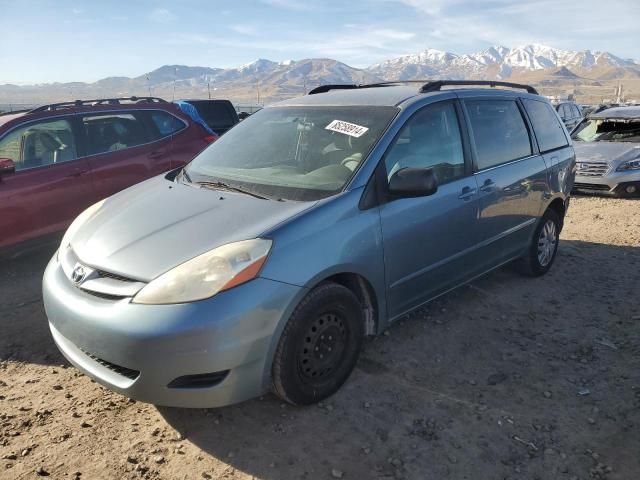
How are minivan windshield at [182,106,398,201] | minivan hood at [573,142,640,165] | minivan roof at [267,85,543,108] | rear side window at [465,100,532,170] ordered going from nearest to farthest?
minivan windshield at [182,106,398,201] → minivan roof at [267,85,543,108] → rear side window at [465,100,532,170] → minivan hood at [573,142,640,165]

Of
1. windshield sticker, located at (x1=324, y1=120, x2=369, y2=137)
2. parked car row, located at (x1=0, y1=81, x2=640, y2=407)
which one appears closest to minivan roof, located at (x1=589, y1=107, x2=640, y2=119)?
parked car row, located at (x1=0, y1=81, x2=640, y2=407)

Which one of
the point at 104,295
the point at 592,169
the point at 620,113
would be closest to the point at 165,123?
the point at 104,295

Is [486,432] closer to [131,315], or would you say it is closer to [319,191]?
[319,191]

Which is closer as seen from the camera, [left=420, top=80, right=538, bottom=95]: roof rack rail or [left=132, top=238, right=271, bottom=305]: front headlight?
[left=132, top=238, right=271, bottom=305]: front headlight

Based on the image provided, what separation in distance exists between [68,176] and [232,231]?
357 cm

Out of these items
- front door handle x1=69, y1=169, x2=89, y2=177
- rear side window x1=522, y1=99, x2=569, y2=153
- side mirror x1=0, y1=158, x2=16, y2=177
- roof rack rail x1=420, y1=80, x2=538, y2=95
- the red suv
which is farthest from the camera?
front door handle x1=69, y1=169, x2=89, y2=177

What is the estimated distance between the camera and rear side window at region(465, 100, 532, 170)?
12.8 feet

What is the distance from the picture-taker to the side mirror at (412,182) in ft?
9.64

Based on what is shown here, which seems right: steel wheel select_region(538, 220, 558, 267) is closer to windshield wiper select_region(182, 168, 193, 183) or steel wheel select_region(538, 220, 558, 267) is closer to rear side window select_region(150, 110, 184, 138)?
windshield wiper select_region(182, 168, 193, 183)

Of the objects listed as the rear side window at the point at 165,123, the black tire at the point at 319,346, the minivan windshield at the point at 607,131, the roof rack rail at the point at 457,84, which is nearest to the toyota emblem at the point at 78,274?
the black tire at the point at 319,346

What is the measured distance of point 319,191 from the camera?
2938 mm

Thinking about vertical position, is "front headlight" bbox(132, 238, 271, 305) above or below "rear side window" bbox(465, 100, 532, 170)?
below

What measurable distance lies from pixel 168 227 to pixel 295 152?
1088mm

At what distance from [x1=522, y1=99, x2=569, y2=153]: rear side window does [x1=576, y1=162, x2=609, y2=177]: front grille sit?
4069mm
